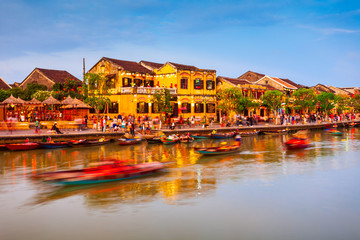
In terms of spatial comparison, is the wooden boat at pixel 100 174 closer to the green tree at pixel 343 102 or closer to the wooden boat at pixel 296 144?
the wooden boat at pixel 296 144

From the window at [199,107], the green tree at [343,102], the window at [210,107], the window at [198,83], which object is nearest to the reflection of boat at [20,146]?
the window at [199,107]

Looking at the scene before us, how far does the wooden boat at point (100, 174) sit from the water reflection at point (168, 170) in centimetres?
37

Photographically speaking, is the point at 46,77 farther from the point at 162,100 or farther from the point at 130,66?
the point at 162,100

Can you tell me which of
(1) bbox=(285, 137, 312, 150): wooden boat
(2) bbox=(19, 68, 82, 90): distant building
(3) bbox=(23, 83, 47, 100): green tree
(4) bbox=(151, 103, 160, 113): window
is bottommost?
(1) bbox=(285, 137, 312, 150): wooden boat

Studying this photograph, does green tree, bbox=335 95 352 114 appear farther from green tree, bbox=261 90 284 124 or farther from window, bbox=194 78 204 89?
window, bbox=194 78 204 89

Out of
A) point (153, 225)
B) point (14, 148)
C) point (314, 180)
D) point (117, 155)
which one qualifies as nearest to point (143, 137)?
point (117, 155)

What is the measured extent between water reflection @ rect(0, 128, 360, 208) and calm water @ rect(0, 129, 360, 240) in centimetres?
6

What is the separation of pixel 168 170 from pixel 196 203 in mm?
6716

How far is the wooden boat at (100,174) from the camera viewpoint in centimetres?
1653

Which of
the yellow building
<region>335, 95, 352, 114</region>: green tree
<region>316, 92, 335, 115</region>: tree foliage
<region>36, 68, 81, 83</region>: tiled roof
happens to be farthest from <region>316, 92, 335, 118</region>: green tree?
<region>36, 68, 81, 83</region>: tiled roof

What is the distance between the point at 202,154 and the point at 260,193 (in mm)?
11397

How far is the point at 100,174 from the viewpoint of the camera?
1748cm

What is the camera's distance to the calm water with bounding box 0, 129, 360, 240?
12.1 metres

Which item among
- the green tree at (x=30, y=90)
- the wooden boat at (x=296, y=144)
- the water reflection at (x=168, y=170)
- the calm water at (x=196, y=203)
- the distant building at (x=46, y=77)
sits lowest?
the calm water at (x=196, y=203)
